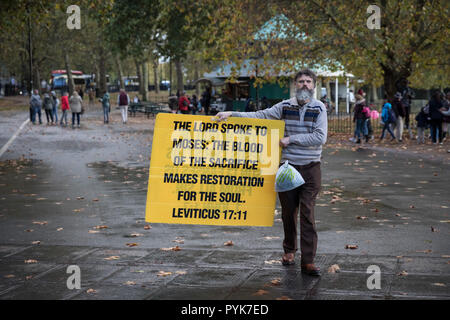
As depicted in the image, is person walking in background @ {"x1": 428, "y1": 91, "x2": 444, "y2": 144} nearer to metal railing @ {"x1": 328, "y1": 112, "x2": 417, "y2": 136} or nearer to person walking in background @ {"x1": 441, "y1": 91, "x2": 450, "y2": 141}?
person walking in background @ {"x1": 441, "y1": 91, "x2": 450, "y2": 141}

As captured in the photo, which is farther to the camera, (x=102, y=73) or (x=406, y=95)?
(x=102, y=73)

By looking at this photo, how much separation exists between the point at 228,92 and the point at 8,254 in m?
43.1

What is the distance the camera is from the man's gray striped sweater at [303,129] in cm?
688

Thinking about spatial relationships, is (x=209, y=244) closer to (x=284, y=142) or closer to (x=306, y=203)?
(x=306, y=203)

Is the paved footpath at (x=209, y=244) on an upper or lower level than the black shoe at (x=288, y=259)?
lower

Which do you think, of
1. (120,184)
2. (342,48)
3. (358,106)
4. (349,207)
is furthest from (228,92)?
(349,207)

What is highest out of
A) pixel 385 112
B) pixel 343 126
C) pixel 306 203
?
pixel 385 112

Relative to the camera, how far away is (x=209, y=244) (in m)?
8.54

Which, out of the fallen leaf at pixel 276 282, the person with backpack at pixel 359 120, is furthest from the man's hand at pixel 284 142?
the person with backpack at pixel 359 120

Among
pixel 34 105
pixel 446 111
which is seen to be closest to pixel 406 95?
pixel 446 111

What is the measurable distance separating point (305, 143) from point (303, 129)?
0.19 metres

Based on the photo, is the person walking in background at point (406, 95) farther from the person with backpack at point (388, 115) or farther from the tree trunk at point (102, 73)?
the tree trunk at point (102, 73)

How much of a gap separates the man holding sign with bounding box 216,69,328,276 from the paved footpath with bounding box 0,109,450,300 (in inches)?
17.1
